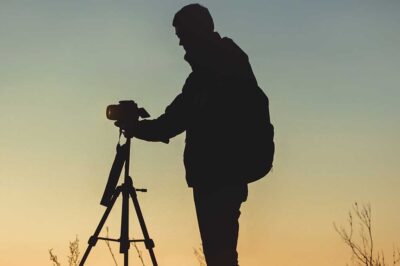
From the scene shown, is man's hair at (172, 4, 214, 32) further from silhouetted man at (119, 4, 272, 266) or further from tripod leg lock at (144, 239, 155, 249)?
tripod leg lock at (144, 239, 155, 249)

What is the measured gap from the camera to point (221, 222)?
13.6 feet

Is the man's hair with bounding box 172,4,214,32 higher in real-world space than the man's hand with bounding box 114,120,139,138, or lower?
higher

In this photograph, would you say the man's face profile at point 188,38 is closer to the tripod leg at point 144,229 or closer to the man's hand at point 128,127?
A: the man's hand at point 128,127

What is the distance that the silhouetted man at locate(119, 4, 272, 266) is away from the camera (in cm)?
418

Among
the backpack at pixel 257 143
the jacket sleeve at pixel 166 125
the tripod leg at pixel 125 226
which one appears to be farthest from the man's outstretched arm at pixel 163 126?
the backpack at pixel 257 143

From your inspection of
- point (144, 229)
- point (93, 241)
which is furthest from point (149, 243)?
point (93, 241)

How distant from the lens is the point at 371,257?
7.27 meters

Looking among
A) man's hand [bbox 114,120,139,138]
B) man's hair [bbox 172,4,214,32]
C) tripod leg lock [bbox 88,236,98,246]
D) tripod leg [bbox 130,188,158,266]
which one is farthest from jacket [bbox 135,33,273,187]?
tripod leg lock [bbox 88,236,98,246]

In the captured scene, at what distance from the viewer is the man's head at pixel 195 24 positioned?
4.48 metres

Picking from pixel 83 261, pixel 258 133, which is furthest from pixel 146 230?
pixel 258 133

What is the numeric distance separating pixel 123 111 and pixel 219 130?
3.79ft

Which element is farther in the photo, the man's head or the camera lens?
the camera lens

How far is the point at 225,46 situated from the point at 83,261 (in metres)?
2.15

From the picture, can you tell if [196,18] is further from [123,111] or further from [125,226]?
[125,226]
